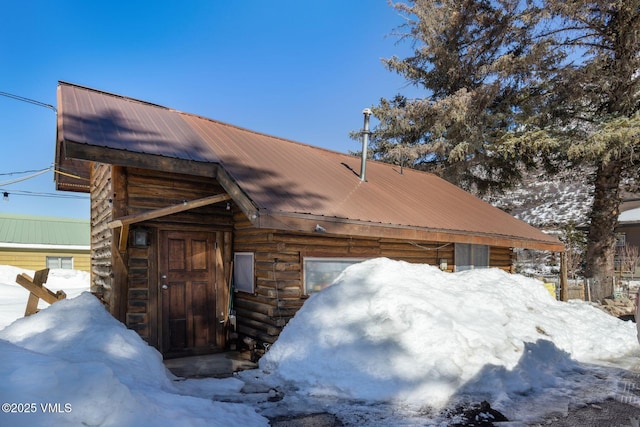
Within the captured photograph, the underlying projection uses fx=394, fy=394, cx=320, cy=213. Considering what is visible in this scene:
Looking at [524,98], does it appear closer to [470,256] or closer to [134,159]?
[470,256]

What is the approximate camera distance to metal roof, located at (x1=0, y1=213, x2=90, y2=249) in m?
21.2

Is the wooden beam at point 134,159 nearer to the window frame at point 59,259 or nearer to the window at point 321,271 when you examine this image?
the window at point 321,271

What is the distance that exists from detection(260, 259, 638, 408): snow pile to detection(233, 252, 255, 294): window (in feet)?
5.07

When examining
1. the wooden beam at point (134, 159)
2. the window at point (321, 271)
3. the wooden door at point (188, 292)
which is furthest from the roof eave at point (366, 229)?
the wooden door at point (188, 292)

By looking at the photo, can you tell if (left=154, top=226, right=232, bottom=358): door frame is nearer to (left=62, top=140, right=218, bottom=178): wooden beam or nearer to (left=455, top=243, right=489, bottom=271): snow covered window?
(left=62, top=140, right=218, bottom=178): wooden beam

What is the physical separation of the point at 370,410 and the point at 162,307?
4.06 meters

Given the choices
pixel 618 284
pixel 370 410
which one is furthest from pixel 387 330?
pixel 618 284

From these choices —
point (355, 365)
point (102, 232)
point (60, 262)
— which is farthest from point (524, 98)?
point (60, 262)

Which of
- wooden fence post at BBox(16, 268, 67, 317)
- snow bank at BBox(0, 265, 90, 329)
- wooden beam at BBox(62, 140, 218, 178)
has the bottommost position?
snow bank at BBox(0, 265, 90, 329)

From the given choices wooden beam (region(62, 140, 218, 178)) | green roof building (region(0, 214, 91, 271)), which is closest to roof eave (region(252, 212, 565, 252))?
wooden beam (region(62, 140, 218, 178))

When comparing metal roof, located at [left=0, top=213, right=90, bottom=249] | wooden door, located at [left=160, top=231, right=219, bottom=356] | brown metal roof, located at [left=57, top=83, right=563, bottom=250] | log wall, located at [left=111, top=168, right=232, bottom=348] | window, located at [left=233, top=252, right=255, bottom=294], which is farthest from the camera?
metal roof, located at [left=0, top=213, right=90, bottom=249]

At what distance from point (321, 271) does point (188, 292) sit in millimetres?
2391

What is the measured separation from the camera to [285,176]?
297 inches

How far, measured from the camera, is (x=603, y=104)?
14.8m
